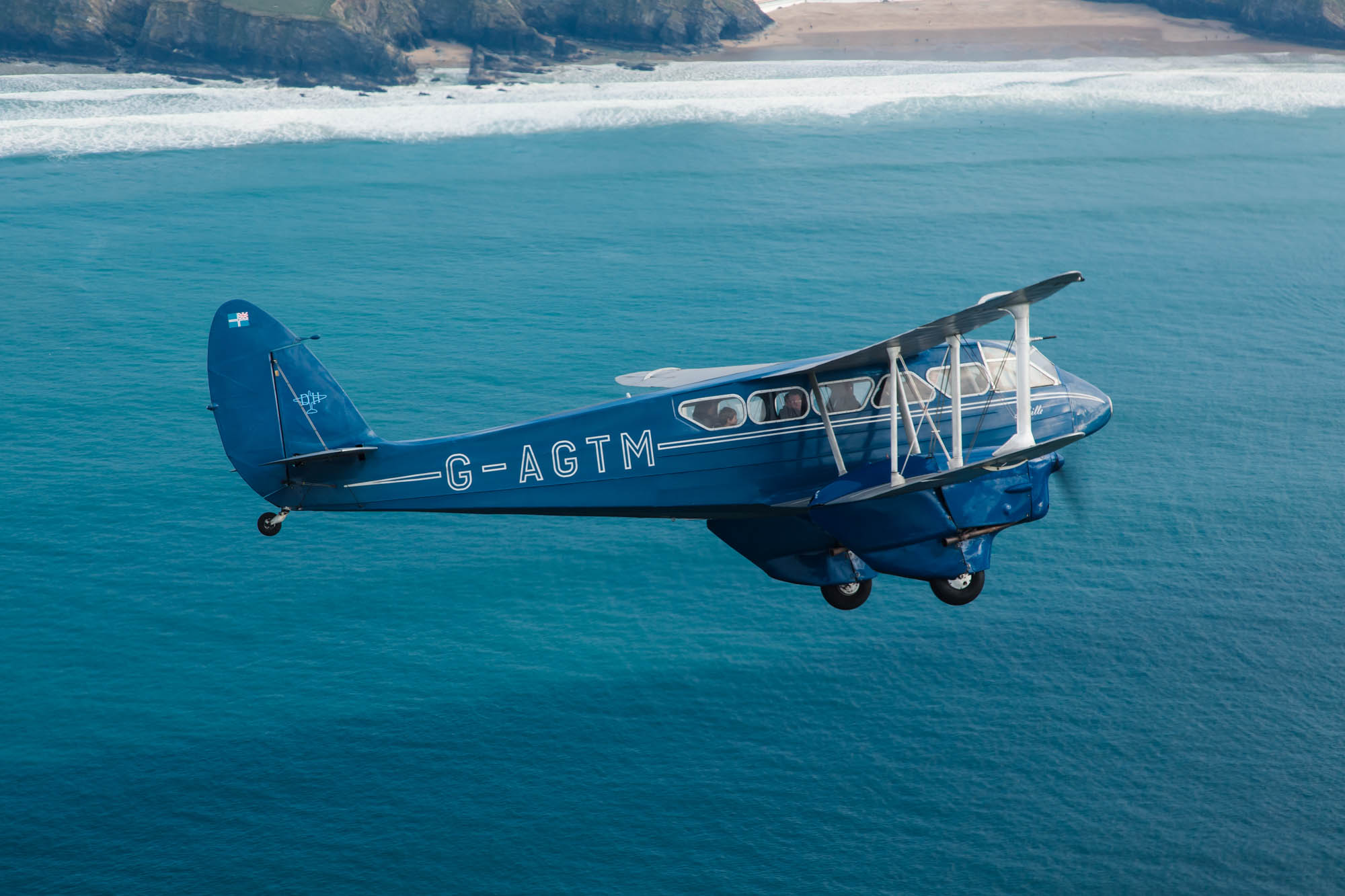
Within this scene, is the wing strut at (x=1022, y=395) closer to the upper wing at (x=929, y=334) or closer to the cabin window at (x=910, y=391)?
the upper wing at (x=929, y=334)

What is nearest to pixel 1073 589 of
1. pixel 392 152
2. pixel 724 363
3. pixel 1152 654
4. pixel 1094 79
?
pixel 1152 654

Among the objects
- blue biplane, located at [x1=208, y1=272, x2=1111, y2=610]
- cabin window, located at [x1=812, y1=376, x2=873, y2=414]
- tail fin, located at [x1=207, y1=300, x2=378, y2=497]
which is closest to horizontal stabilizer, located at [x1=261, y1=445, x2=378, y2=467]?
blue biplane, located at [x1=208, y1=272, x2=1111, y2=610]

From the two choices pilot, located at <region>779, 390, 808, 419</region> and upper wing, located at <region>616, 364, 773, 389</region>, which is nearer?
pilot, located at <region>779, 390, 808, 419</region>

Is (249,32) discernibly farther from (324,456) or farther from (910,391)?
(910,391)

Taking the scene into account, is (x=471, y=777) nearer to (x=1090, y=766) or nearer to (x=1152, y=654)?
(x=1090, y=766)

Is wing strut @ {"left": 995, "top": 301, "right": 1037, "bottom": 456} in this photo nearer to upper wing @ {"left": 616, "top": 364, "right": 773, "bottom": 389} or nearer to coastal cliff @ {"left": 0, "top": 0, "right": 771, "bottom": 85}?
upper wing @ {"left": 616, "top": 364, "right": 773, "bottom": 389}

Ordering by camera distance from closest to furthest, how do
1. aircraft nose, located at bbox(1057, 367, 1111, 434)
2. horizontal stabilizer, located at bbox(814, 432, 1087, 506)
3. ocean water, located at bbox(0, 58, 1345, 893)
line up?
horizontal stabilizer, located at bbox(814, 432, 1087, 506), aircraft nose, located at bbox(1057, 367, 1111, 434), ocean water, located at bbox(0, 58, 1345, 893)

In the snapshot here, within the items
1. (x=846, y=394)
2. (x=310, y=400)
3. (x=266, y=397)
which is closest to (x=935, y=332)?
(x=846, y=394)
